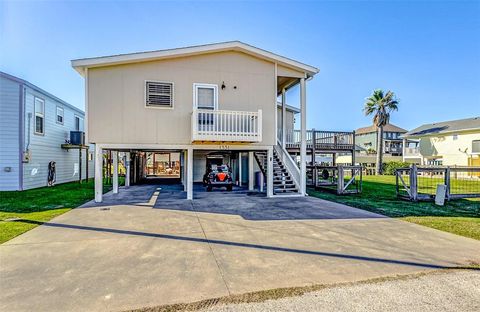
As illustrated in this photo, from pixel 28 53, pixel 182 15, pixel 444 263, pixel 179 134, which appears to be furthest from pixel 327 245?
pixel 28 53

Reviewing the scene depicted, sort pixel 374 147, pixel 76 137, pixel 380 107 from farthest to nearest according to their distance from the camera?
pixel 374 147, pixel 380 107, pixel 76 137

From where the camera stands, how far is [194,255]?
13.3 ft

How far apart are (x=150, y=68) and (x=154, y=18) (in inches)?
105

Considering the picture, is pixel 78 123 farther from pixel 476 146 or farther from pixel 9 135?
pixel 476 146

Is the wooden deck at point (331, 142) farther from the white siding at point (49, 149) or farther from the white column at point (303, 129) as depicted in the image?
the white siding at point (49, 149)

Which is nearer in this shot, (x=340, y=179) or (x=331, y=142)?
(x=340, y=179)

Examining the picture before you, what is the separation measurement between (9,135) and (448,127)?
36.8 m

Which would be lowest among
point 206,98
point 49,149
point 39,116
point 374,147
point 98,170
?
point 98,170

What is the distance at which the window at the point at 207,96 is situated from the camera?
1003 centimetres

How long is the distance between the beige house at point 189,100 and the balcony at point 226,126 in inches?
1.4

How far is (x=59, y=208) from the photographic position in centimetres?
789

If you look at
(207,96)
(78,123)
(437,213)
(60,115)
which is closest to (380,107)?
(437,213)

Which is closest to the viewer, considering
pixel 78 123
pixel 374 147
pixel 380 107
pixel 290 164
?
pixel 290 164

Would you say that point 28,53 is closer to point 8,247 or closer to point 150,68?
point 150,68
